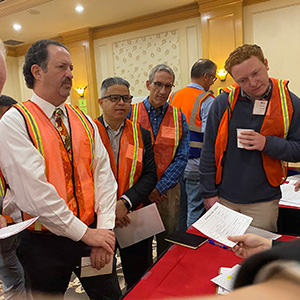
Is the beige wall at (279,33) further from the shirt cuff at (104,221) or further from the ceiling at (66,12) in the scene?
the shirt cuff at (104,221)

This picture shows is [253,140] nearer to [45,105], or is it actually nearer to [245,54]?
[245,54]

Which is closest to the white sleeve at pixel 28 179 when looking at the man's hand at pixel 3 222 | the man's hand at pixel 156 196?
the man's hand at pixel 3 222

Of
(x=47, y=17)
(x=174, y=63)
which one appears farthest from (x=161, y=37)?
(x=47, y=17)

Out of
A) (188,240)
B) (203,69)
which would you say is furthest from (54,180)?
(203,69)

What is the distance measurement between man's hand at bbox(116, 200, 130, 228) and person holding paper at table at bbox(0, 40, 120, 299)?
236 millimetres

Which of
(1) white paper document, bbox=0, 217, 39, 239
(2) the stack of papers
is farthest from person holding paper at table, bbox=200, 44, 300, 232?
(1) white paper document, bbox=0, 217, 39, 239

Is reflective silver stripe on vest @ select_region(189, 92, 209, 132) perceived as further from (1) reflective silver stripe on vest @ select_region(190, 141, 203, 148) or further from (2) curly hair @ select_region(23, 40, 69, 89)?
(2) curly hair @ select_region(23, 40, 69, 89)

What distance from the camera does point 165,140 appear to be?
2.09 meters

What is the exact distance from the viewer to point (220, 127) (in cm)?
166

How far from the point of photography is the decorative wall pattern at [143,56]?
6184 millimetres

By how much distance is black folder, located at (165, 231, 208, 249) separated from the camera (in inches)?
50.6

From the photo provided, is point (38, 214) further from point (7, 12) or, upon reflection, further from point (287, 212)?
point (7, 12)

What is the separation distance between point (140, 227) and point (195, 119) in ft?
4.23

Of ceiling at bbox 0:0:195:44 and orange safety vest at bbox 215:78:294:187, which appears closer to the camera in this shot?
orange safety vest at bbox 215:78:294:187
